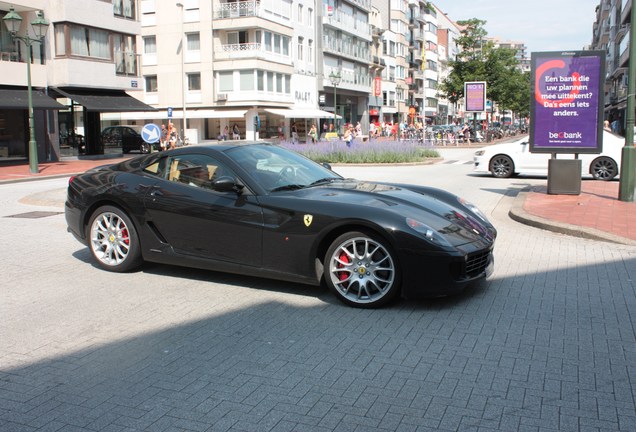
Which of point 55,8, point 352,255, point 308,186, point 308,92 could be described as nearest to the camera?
point 352,255

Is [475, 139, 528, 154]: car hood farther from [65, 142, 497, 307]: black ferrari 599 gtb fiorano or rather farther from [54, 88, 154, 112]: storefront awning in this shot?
[54, 88, 154, 112]: storefront awning

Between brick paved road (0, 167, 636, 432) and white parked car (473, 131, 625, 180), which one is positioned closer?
brick paved road (0, 167, 636, 432)

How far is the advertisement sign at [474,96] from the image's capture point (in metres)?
44.4

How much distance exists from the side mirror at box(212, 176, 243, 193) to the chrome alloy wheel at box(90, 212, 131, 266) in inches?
54.1

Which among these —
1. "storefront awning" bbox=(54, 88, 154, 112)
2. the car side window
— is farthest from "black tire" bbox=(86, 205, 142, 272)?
"storefront awning" bbox=(54, 88, 154, 112)

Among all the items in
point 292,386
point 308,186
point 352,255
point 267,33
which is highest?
point 267,33

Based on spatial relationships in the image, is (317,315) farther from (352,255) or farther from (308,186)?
(308,186)

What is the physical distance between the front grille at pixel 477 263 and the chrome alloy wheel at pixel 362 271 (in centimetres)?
65

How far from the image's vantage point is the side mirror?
19.9 ft

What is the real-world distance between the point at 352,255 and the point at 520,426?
8.12 feet

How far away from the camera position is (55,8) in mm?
31734

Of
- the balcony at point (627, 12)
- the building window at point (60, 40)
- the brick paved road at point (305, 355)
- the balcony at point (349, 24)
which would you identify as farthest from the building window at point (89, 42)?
the balcony at point (627, 12)

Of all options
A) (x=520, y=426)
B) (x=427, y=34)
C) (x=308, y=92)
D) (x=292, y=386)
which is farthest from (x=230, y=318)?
(x=427, y=34)

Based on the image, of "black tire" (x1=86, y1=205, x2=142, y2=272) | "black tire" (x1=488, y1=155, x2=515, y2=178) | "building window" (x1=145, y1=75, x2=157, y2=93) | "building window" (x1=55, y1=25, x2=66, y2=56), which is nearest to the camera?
"black tire" (x1=86, y1=205, x2=142, y2=272)
